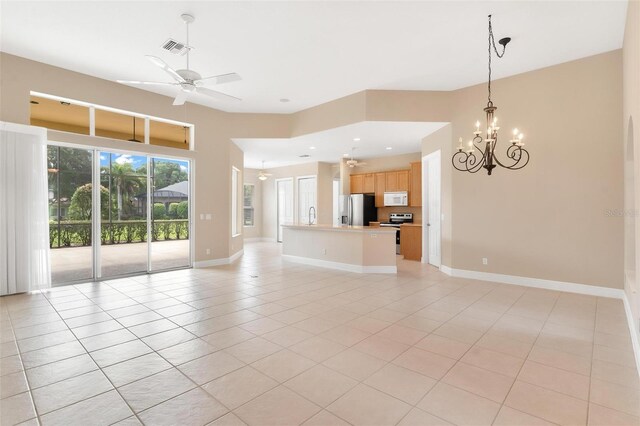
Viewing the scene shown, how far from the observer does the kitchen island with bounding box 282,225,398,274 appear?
6.26 meters

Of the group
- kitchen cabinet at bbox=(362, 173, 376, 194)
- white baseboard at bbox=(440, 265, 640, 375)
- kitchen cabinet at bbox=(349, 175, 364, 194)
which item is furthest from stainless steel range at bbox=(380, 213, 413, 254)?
white baseboard at bbox=(440, 265, 640, 375)

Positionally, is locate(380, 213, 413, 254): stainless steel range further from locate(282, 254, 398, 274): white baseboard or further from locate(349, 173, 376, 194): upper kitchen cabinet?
locate(282, 254, 398, 274): white baseboard

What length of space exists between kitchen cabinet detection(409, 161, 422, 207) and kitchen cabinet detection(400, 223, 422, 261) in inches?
39.7

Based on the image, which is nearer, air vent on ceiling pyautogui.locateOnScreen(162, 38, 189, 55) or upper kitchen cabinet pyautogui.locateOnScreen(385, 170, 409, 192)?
air vent on ceiling pyautogui.locateOnScreen(162, 38, 189, 55)

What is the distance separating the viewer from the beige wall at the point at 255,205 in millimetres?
12219

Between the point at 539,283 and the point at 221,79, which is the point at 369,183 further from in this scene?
the point at 221,79

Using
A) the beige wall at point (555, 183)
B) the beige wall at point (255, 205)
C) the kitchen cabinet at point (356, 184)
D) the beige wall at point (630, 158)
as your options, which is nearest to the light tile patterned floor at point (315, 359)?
the beige wall at point (630, 158)

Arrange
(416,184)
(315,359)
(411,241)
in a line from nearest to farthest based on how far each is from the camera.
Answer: (315,359), (411,241), (416,184)

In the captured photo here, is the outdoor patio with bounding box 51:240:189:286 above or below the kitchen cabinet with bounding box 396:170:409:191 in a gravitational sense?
below

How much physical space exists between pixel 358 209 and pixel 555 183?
17.6ft

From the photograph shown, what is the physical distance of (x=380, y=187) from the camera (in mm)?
9414

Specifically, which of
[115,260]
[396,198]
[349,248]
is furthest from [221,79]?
[396,198]

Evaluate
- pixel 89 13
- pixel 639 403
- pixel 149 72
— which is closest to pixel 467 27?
pixel 639 403

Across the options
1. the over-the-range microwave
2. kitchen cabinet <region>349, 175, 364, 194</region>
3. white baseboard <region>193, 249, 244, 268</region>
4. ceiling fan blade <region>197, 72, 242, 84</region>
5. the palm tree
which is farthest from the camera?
kitchen cabinet <region>349, 175, 364, 194</region>
